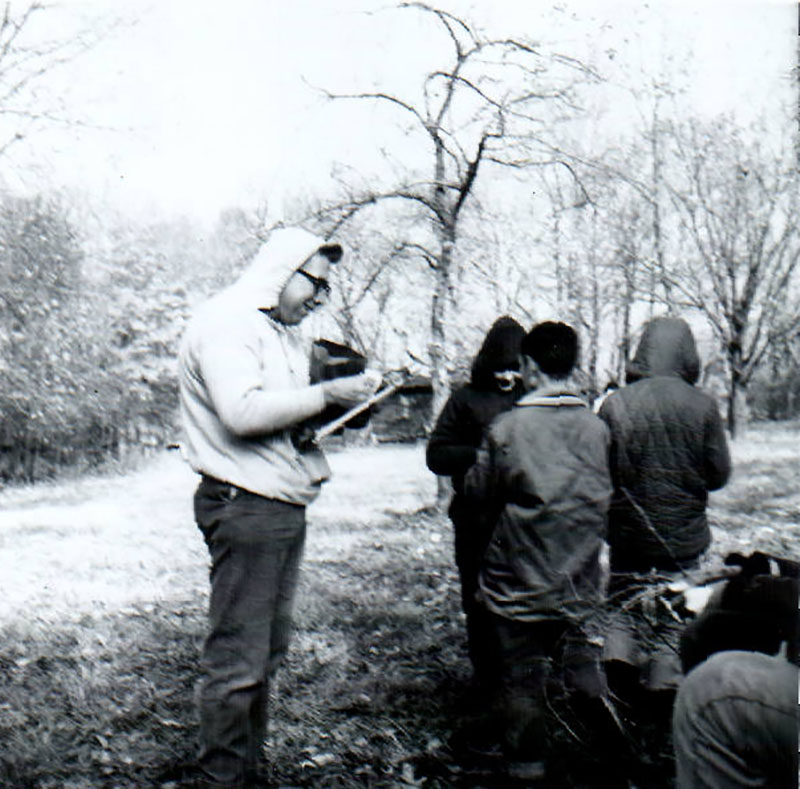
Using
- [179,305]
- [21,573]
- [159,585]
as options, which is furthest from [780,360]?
[179,305]

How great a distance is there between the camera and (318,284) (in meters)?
2.47

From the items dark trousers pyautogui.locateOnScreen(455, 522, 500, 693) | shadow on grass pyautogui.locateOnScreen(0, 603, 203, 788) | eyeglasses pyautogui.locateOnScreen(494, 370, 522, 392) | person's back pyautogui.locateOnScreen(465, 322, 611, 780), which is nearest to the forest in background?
eyeglasses pyautogui.locateOnScreen(494, 370, 522, 392)

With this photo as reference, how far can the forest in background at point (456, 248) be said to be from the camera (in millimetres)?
7211

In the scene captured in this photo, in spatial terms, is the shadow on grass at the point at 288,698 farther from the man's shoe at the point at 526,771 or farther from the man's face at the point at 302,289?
the man's face at the point at 302,289

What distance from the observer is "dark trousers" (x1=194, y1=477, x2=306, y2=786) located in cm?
224

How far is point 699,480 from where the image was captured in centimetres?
309

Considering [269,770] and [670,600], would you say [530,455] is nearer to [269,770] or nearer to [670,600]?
[670,600]

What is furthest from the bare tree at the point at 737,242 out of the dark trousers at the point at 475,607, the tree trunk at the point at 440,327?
the dark trousers at the point at 475,607

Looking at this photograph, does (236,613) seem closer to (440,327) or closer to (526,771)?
(526,771)

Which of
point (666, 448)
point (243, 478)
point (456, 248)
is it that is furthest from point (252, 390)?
point (456, 248)

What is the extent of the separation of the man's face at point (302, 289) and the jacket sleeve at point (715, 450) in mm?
1418

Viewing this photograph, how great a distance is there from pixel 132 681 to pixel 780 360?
7.73 meters

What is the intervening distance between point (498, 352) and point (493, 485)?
0.73m

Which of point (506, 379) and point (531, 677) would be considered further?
point (506, 379)
